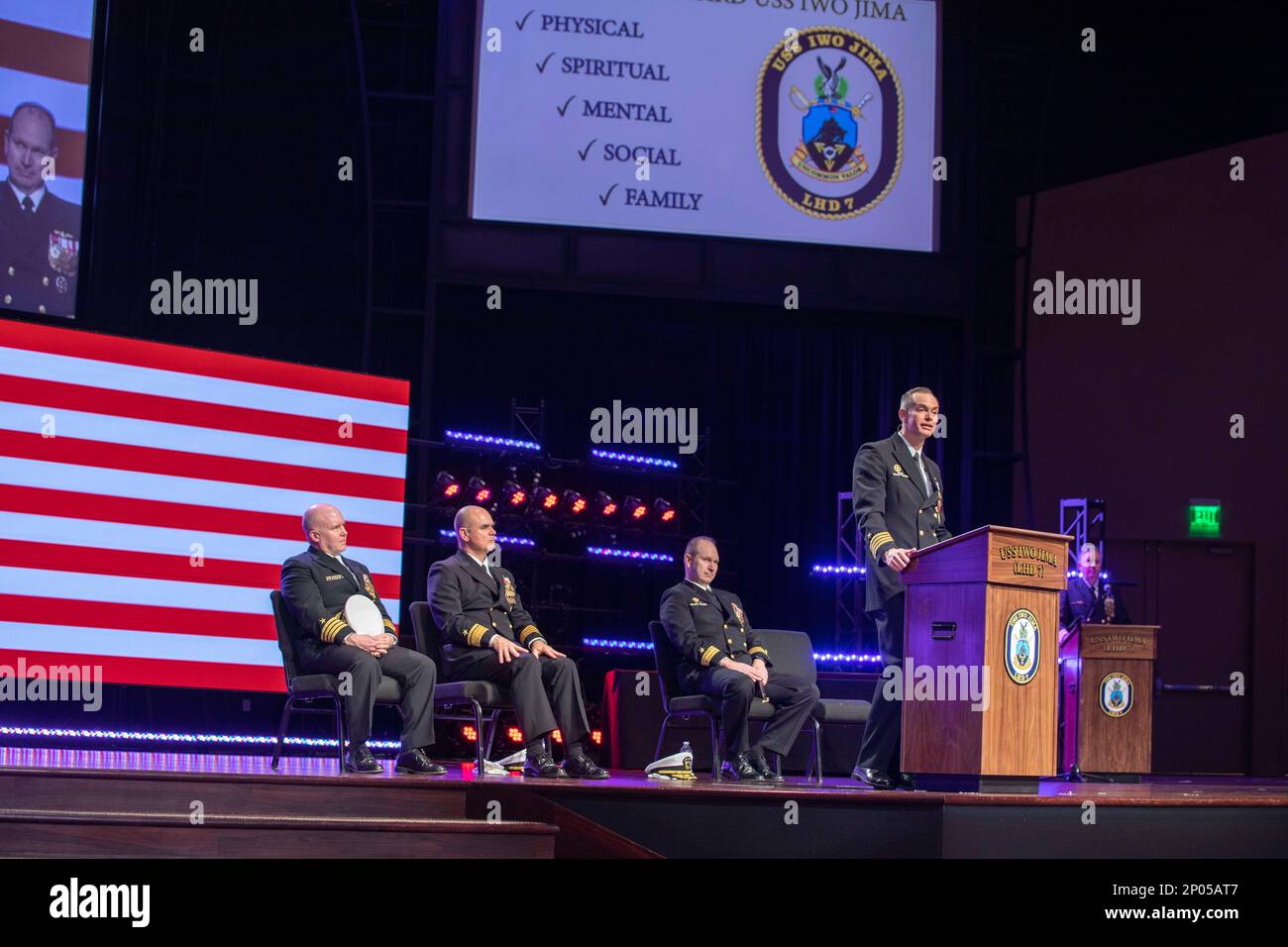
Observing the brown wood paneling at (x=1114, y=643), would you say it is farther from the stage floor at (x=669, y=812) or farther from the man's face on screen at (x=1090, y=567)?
the stage floor at (x=669, y=812)

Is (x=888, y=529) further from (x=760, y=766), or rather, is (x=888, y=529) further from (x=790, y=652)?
(x=790, y=652)

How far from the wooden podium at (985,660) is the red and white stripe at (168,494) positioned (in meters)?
3.63

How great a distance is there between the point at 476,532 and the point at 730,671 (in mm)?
1146

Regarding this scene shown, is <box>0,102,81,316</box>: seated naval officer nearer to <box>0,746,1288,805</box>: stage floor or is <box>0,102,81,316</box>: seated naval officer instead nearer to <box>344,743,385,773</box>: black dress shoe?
<box>0,746,1288,805</box>: stage floor

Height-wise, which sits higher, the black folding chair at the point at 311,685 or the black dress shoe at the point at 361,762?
the black folding chair at the point at 311,685

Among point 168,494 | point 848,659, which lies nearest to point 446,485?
point 168,494

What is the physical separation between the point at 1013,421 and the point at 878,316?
168cm

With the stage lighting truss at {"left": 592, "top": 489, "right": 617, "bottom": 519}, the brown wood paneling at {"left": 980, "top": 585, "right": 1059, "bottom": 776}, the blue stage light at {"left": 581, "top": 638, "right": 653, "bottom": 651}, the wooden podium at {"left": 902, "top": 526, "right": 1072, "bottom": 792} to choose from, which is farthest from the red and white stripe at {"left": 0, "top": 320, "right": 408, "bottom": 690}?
the brown wood paneling at {"left": 980, "top": 585, "right": 1059, "bottom": 776}

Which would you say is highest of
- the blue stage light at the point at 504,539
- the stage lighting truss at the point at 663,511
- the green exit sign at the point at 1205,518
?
the green exit sign at the point at 1205,518

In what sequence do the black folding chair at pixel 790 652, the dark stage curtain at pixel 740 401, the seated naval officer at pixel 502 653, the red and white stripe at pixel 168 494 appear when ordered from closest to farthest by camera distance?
the seated naval officer at pixel 502 653, the black folding chair at pixel 790 652, the red and white stripe at pixel 168 494, the dark stage curtain at pixel 740 401

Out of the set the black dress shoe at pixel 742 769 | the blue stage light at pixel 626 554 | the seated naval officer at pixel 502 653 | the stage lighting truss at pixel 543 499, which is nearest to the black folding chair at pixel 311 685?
the seated naval officer at pixel 502 653

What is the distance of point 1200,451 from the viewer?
32.9ft

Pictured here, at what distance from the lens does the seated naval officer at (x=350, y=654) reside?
16.9 ft

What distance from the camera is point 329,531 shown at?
5.48 meters
